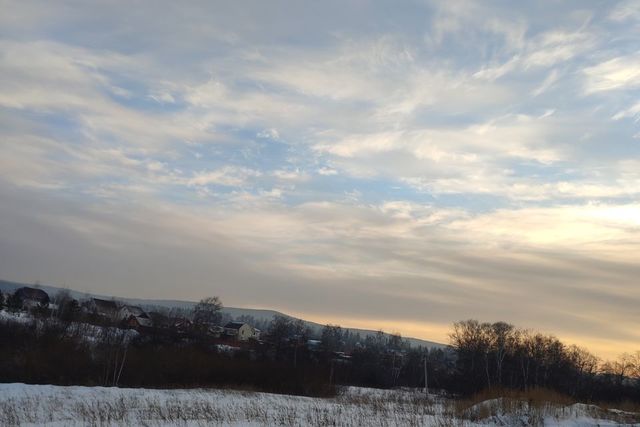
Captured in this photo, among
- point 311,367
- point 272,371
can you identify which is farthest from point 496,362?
point 272,371

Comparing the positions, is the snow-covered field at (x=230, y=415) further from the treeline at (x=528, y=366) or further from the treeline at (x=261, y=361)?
the treeline at (x=528, y=366)

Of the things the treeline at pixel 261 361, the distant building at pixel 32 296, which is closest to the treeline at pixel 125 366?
the treeline at pixel 261 361

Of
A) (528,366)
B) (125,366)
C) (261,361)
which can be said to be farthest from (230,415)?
(528,366)

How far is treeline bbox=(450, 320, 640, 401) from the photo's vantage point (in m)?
84.9

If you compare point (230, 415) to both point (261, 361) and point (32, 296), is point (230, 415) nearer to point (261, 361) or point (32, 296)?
point (261, 361)

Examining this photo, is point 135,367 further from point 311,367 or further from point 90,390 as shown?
point 311,367

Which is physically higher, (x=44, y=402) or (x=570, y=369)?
(x=570, y=369)

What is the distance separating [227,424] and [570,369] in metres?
88.9

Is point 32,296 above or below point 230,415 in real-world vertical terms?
above

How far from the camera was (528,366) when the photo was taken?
90.3m

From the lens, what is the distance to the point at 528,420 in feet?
81.3

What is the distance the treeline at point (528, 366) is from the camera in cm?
8488

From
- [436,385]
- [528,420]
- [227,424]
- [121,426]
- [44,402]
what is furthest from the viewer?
[436,385]

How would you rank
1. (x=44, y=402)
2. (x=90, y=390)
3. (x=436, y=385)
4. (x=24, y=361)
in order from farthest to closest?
(x=436, y=385)
(x=24, y=361)
(x=90, y=390)
(x=44, y=402)
